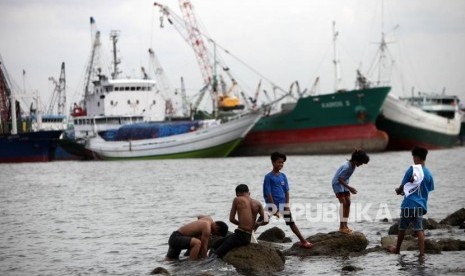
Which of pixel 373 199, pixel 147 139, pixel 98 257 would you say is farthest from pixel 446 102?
pixel 98 257

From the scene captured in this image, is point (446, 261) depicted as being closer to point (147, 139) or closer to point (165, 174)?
point (165, 174)

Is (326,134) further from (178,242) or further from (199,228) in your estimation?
(199,228)

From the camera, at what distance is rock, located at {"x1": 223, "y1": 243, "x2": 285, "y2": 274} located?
15133 millimetres

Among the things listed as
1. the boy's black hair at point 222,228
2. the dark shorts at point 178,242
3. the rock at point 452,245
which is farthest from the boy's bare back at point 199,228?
the rock at point 452,245

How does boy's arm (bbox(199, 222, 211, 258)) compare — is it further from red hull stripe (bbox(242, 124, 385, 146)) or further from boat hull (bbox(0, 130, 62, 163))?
boat hull (bbox(0, 130, 62, 163))

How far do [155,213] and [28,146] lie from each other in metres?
57.1

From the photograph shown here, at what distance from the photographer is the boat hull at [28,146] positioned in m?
81.6

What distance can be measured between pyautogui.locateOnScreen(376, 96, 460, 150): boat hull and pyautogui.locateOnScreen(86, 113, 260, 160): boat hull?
1313cm

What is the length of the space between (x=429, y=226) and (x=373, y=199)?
12087mm

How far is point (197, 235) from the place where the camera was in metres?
16.0

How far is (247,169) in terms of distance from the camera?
58719 millimetres

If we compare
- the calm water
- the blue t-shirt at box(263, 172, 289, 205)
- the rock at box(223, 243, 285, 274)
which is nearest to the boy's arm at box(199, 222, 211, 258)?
the calm water

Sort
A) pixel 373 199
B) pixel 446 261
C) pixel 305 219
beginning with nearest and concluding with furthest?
pixel 446 261
pixel 305 219
pixel 373 199

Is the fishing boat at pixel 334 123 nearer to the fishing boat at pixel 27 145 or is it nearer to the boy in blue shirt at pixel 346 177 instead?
the fishing boat at pixel 27 145
